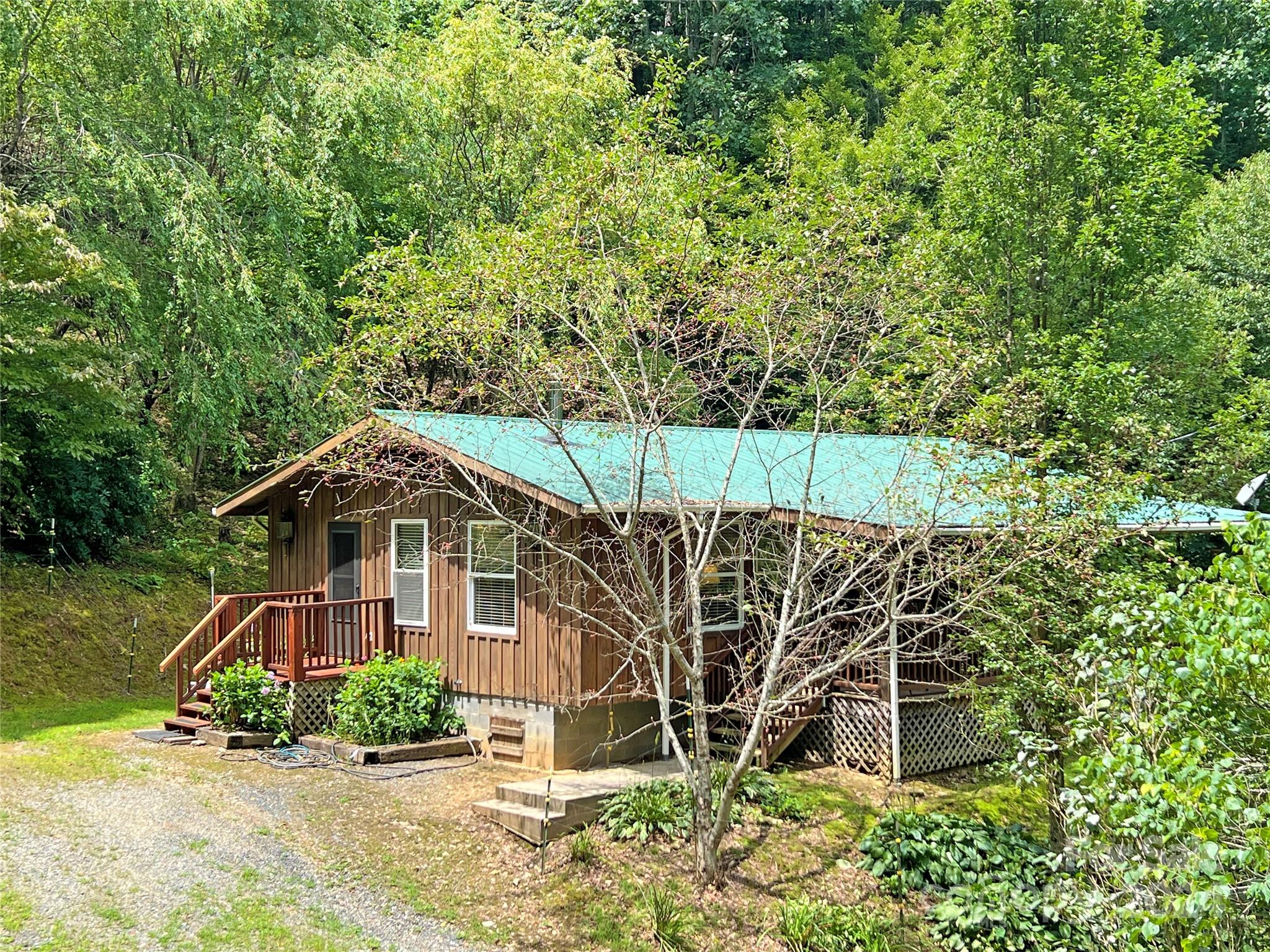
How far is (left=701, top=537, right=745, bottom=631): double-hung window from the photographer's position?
1275cm

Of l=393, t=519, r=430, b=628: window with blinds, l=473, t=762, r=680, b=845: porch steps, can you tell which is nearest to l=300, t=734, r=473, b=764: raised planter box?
l=473, t=762, r=680, b=845: porch steps

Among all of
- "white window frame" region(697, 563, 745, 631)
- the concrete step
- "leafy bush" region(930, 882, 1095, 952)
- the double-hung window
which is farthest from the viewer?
the double-hung window

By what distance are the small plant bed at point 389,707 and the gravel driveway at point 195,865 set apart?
0.88 meters

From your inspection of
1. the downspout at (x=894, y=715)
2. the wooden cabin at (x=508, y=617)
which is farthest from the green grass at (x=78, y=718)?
the downspout at (x=894, y=715)

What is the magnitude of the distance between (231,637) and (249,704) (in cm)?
93

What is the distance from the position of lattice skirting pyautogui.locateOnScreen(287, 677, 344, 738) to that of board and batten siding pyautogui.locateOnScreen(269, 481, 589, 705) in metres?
1.04

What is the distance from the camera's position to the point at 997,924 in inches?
342

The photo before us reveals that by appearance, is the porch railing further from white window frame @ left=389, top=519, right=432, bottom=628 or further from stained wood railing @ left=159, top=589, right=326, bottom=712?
white window frame @ left=389, top=519, right=432, bottom=628

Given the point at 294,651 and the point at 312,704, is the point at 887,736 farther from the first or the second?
the point at 294,651

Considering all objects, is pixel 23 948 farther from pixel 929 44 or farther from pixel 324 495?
pixel 929 44

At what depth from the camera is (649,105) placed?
35.0 ft

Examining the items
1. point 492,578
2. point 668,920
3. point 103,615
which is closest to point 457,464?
point 492,578

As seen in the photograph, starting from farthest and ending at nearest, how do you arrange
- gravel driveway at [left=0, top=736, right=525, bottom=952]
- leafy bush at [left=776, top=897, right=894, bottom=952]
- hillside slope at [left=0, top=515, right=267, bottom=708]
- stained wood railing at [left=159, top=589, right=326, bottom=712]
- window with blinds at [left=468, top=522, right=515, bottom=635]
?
hillside slope at [left=0, top=515, right=267, bottom=708], stained wood railing at [left=159, top=589, right=326, bottom=712], window with blinds at [left=468, top=522, right=515, bottom=635], leafy bush at [left=776, top=897, right=894, bottom=952], gravel driveway at [left=0, top=736, right=525, bottom=952]

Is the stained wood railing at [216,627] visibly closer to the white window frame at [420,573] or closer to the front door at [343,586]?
the front door at [343,586]
